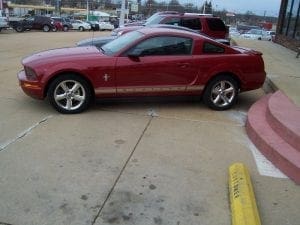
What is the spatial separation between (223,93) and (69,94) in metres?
2.86

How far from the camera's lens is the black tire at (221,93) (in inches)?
305

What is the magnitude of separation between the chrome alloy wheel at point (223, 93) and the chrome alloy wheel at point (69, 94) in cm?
242

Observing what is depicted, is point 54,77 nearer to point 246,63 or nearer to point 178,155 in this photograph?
point 178,155

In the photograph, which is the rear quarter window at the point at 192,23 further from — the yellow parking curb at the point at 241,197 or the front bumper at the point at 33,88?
the yellow parking curb at the point at 241,197

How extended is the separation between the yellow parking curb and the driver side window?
9.94 feet

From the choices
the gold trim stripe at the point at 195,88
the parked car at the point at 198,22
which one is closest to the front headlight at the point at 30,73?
the gold trim stripe at the point at 195,88

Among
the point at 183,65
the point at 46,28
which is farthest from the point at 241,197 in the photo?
the point at 46,28

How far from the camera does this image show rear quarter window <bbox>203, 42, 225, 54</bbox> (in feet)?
25.2

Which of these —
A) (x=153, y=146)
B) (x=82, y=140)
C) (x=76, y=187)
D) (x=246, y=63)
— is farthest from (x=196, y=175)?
(x=246, y=63)

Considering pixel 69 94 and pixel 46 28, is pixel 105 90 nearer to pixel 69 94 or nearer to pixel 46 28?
pixel 69 94

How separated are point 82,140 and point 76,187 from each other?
1.45 metres

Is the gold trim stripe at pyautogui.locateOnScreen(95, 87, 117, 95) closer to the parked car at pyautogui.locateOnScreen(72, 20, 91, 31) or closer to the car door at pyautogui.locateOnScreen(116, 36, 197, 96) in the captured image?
the car door at pyautogui.locateOnScreen(116, 36, 197, 96)

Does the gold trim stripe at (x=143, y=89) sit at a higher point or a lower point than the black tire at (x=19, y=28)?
higher

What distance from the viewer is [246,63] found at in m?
7.92
